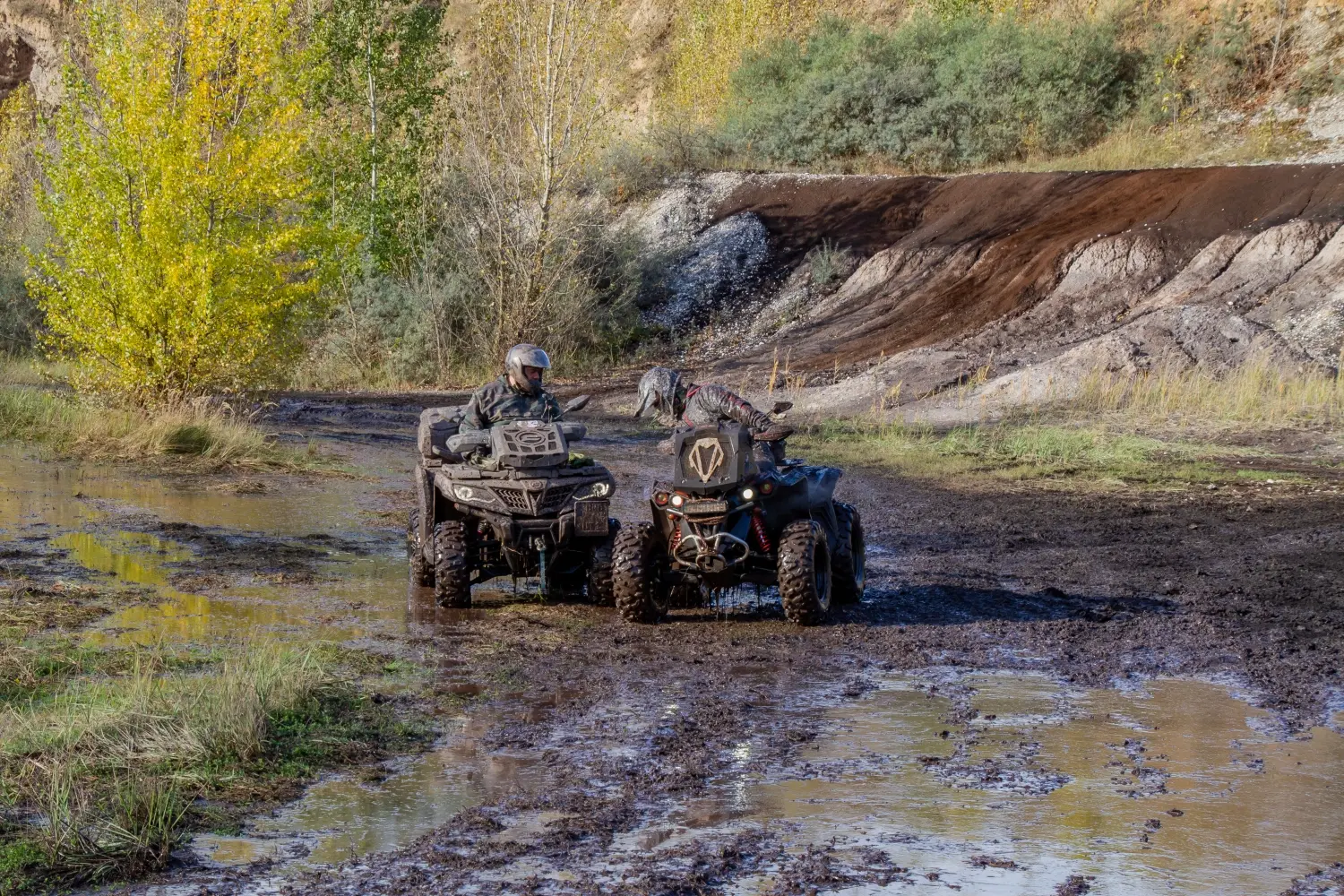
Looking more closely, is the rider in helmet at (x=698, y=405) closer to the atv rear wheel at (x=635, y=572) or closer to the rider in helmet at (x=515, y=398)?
the atv rear wheel at (x=635, y=572)

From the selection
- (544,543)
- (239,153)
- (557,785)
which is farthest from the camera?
(239,153)

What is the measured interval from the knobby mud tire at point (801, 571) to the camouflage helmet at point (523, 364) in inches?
102

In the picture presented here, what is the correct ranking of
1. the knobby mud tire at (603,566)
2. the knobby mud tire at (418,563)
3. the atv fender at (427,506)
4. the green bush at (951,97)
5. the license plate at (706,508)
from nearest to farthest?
1. the license plate at (706,508)
2. the knobby mud tire at (603,566)
3. the atv fender at (427,506)
4. the knobby mud tire at (418,563)
5. the green bush at (951,97)

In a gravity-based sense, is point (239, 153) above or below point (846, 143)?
below

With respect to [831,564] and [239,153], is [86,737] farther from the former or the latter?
[239,153]

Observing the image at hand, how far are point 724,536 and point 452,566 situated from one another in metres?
2.03

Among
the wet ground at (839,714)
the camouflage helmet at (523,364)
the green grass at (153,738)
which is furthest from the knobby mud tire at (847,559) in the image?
the green grass at (153,738)

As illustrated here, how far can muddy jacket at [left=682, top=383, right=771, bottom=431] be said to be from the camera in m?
9.87

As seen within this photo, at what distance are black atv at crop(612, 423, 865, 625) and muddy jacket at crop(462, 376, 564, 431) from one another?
5.52 feet

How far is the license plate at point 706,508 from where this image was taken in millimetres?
9398

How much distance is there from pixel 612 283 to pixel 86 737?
29.2 m

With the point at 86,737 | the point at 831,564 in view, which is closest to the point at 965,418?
the point at 831,564

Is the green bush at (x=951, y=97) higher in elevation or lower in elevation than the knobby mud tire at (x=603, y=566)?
higher

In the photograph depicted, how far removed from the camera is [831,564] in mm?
10430
